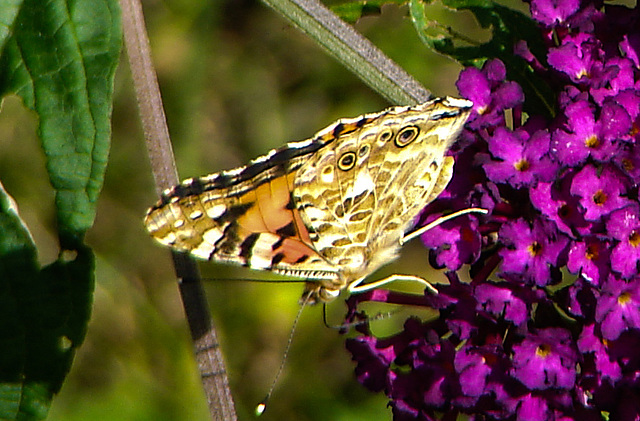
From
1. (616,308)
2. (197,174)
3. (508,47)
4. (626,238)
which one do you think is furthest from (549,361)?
(197,174)

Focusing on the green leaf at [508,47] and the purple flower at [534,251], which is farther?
the green leaf at [508,47]

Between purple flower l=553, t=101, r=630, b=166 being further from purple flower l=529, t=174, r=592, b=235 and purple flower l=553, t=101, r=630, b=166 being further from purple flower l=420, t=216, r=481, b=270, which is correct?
purple flower l=420, t=216, r=481, b=270

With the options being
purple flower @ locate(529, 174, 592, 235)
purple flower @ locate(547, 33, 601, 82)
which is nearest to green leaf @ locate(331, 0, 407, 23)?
purple flower @ locate(547, 33, 601, 82)

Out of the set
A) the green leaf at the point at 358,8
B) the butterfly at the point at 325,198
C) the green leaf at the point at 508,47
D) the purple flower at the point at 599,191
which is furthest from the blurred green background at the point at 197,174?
the purple flower at the point at 599,191

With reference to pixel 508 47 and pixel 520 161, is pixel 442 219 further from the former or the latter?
pixel 508 47

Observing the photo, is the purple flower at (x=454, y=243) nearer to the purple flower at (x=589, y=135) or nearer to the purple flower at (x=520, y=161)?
the purple flower at (x=520, y=161)

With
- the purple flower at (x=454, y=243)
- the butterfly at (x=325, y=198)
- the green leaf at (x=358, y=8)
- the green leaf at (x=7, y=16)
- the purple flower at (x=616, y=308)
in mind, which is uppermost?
the green leaf at (x=7, y=16)

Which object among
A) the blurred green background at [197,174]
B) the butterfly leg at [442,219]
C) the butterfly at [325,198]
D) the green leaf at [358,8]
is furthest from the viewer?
the blurred green background at [197,174]
